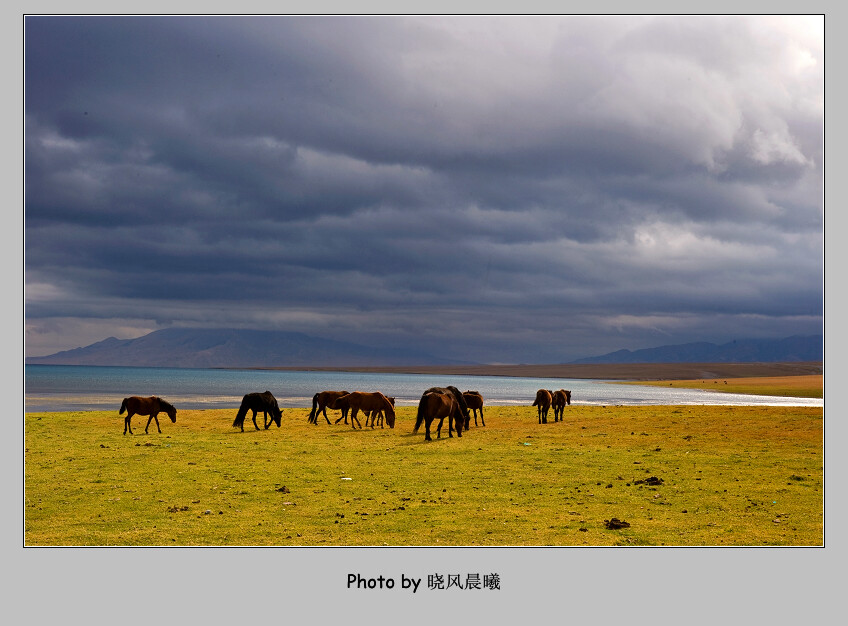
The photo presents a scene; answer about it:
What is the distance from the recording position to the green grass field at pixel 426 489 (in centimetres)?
1252

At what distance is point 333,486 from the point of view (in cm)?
1719

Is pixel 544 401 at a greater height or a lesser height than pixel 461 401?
lesser

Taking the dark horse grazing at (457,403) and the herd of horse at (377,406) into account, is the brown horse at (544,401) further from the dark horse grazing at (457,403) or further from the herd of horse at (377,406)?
the dark horse grazing at (457,403)

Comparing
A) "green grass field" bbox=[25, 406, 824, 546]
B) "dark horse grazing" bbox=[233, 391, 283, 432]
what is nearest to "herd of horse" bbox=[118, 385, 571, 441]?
"dark horse grazing" bbox=[233, 391, 283, 432]

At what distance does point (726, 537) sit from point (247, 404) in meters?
27.0

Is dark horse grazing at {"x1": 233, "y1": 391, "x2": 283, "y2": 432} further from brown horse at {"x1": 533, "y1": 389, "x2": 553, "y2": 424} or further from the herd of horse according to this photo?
brown horse at {"x1": 533, "y1": 389, "x2": 553, "y2": 424}

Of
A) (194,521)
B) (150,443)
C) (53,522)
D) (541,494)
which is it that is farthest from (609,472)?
(150,443)

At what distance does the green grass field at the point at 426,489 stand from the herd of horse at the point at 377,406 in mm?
1368

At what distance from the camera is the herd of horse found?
29.4m

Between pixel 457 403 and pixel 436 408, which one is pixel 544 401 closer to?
pixel 457 403

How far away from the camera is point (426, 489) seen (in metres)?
16.7

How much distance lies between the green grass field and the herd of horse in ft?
4.49

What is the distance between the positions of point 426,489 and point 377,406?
60.8 ft

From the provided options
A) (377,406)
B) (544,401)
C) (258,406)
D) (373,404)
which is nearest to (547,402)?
(544,401)
